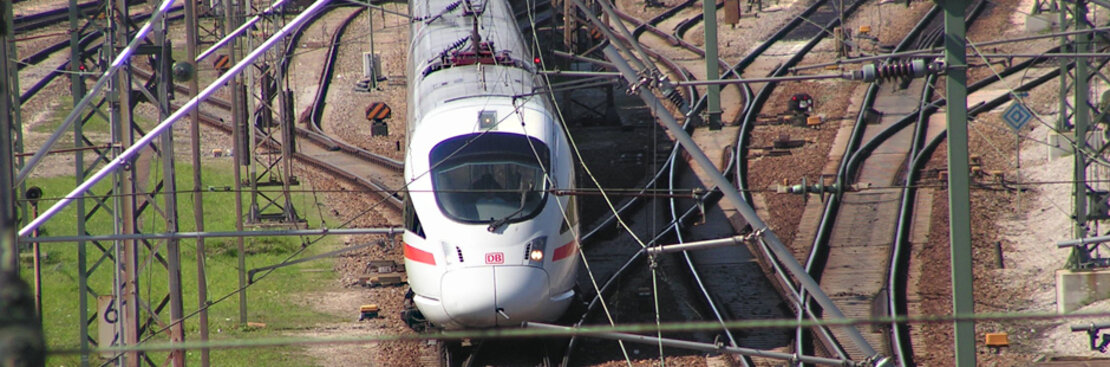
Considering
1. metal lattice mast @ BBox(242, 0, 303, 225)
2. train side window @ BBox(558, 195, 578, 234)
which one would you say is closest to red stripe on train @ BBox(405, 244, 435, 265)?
train side window @ BBox(558, 195, 578, 234)

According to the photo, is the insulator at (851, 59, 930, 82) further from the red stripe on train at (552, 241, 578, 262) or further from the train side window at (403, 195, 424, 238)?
the train side window at (403, 195, 424, 238)

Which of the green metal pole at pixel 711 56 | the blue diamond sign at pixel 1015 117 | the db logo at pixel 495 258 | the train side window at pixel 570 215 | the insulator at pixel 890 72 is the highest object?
the green metal pole at pixel 711 56

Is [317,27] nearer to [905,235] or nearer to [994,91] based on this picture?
→ [994,91]

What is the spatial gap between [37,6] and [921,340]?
4091 cm

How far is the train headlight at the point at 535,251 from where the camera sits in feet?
55.9

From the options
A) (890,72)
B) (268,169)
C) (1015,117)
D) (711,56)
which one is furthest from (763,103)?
(890,72)

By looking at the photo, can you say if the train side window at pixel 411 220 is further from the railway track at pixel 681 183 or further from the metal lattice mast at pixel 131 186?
the metal lattice mast at pixel 131 186

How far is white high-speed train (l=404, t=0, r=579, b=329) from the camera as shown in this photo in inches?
663

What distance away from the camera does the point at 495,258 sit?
1688 centimetres

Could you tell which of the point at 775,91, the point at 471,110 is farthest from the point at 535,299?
the point at 775,91

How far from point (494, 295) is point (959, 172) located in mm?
6776

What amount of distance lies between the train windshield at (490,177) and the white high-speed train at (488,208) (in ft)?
0.04

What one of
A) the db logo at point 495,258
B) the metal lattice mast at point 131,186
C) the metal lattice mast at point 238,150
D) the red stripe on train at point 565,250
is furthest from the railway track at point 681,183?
the metal lattice mast at point 131,186

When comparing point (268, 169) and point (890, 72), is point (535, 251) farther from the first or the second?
point (268, 169)
